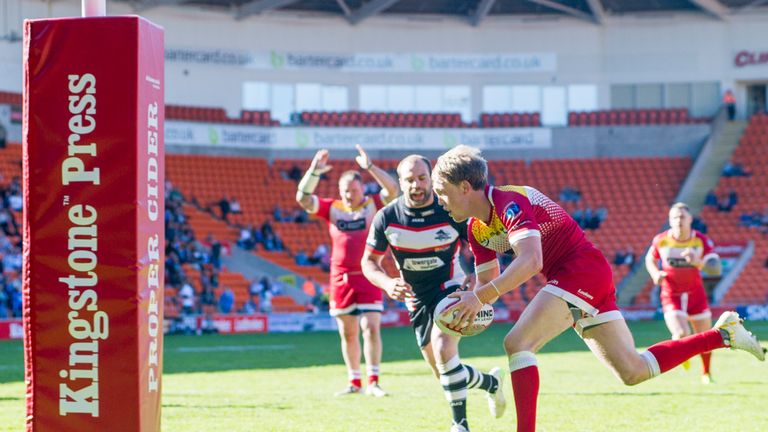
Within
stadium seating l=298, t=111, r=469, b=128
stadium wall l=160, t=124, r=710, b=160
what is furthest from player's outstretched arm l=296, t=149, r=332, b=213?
stadium wall l=160, t=124, r=710, b=160

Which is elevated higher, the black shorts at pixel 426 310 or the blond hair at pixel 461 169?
the blond hair at pixel 461 169

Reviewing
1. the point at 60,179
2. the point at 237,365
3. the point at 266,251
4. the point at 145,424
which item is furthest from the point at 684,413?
the point at 266,251

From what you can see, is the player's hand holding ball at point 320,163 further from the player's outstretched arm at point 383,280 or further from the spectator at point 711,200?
the spectator at point 711,200

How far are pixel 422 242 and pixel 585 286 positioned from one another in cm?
288

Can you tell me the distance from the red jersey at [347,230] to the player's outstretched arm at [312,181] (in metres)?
0.19

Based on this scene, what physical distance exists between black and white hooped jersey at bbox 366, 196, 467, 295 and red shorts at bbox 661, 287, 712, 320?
247 inches

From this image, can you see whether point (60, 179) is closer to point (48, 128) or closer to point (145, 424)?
point (48, 128)

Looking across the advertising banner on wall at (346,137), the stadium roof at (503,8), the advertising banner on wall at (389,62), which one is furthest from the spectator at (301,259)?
the stadium roof at (503,8)

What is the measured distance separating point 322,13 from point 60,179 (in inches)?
1520

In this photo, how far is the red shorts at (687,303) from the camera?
51.5 ft

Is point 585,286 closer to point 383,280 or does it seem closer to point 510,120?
point 383,280

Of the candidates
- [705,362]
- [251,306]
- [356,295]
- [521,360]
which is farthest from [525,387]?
[251,306]

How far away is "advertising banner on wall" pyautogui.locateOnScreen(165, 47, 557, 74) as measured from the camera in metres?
43.0

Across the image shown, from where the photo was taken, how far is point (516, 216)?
279 inches
